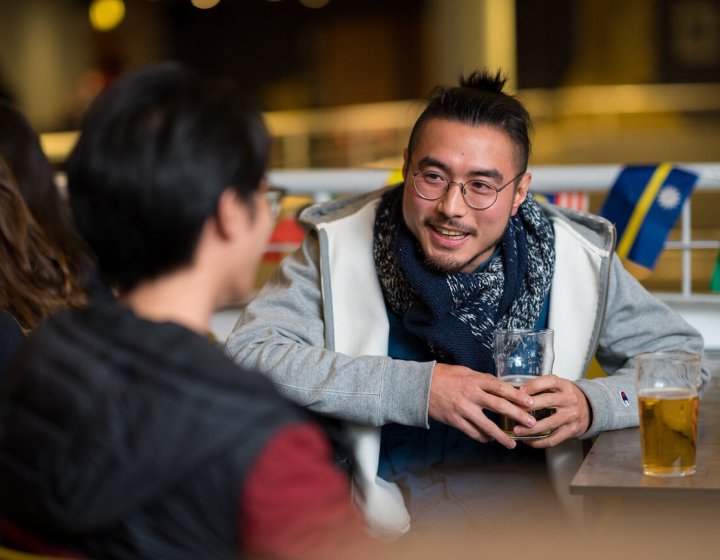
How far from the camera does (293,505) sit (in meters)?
0.86

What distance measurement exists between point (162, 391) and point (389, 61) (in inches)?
514

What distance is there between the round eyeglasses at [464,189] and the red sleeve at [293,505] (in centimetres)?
105

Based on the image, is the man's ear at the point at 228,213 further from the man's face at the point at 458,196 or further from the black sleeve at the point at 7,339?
the man's face at the point at 458,196

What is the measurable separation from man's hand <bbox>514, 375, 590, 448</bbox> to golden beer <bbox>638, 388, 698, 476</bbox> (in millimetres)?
219

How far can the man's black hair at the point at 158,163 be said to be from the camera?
93cm

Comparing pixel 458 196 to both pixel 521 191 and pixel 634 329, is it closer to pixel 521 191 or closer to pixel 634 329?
pixel 521 191

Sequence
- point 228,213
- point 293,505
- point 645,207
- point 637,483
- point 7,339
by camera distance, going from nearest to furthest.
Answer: point 293,505, point 228,213, point 637,483, point 7,339, point 645,207

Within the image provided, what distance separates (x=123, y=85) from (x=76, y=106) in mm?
8270

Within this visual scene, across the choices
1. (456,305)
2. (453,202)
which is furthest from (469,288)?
(453,202)

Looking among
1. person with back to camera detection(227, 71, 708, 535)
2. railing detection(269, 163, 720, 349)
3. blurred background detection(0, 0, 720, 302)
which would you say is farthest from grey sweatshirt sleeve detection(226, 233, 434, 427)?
blurred background detection(0, 0, 720, 302)

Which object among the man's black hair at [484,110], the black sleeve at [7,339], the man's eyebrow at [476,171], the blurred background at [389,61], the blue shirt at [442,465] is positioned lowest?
the blurred background at [389,61]

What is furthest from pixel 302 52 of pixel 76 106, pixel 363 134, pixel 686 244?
pixel 686 244

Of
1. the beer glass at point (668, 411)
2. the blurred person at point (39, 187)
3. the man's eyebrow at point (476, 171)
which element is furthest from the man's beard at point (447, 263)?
the blurred person at point (39, 187)

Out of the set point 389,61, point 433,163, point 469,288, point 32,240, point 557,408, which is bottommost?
point 389,61
